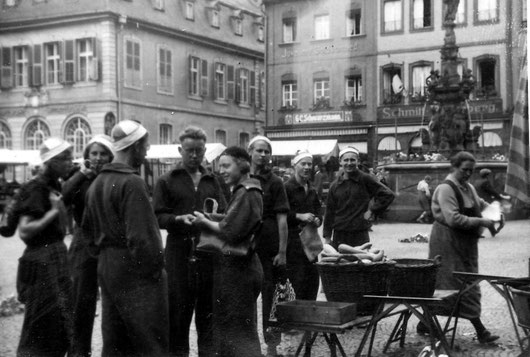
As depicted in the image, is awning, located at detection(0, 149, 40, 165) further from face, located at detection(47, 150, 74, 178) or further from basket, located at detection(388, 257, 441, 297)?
basket, located at detection(388, 257, 441, 297)

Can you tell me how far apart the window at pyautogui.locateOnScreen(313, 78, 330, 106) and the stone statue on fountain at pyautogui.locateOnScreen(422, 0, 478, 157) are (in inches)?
219

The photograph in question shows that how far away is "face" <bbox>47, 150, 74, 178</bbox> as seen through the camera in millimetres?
4711

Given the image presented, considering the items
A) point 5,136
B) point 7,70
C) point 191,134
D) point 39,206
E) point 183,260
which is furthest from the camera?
point 5,136

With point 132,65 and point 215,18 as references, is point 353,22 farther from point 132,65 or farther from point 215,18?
point 132,65

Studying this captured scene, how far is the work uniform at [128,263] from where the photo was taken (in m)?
4.13

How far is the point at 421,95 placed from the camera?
1927 cm

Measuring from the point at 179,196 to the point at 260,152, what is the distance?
101 cm

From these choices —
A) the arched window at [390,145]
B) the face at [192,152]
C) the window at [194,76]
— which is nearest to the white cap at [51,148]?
the face at [192,152]

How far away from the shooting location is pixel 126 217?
4.12 metres

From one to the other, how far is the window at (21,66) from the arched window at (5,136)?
50 centimetres

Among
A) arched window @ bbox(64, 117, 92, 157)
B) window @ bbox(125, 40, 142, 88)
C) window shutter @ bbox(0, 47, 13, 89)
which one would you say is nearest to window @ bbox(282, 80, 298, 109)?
window @ bbox(125, 40, 142, 88)

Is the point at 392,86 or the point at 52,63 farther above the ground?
the point at 392,86

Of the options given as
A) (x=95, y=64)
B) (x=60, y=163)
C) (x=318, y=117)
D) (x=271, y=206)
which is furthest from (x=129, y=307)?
(x=318, y=117)

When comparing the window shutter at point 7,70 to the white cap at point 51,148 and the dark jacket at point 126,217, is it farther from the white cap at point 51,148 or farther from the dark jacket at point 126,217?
the dark jacket at point 126,217
